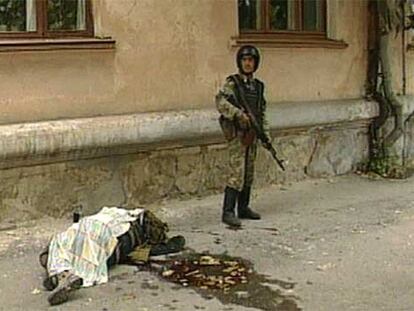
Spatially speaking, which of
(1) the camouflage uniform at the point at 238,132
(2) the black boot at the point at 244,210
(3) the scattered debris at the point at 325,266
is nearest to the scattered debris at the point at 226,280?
(3) the scattered debris at the point at 325,266

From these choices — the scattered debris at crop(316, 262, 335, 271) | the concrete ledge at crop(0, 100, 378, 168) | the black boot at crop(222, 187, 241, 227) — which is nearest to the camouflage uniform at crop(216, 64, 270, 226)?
the black boot at crop(222, 187, 241, 227)

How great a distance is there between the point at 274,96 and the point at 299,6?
116 centimetres

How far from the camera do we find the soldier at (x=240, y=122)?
6.76m

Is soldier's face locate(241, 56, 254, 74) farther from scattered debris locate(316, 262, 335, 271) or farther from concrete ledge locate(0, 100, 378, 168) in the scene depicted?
scattered debris locate(316, 262, 335, 271)

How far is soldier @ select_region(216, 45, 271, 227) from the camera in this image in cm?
676

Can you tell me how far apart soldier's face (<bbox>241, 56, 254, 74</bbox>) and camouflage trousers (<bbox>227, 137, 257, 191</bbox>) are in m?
0.57

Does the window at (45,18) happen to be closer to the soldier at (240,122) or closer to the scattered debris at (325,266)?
the soldier at (240,122)

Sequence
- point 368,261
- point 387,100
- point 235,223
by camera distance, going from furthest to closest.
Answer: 1. point 387,100
2. point 235,223
3. point 368,261

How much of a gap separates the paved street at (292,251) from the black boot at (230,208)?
10 centimetres

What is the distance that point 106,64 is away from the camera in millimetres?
7191

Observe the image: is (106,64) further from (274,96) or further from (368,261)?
(368,261)

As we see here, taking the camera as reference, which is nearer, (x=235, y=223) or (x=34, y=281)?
(x=34, y=281)

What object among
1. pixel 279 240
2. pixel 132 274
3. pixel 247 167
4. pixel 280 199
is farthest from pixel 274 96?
pixel 132 274

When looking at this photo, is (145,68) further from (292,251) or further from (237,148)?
(292,251)
